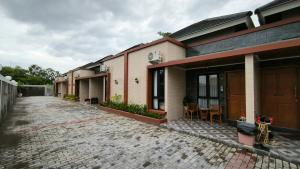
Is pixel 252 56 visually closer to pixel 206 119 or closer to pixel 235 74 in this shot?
pixel 235 74

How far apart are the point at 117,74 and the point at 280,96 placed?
29.6 ft


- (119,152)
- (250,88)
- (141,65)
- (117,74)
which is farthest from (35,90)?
(250,88)

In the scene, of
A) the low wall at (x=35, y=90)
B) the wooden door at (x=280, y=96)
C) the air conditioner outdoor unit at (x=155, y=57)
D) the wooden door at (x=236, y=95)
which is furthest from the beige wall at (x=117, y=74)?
the low wall at (x=35, y=90)

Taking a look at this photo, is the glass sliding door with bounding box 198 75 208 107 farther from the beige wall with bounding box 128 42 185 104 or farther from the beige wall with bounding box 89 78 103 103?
the beige wall with bounding box 89 78 103 103

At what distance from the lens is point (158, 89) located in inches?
296

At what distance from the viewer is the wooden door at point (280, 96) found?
502 cm

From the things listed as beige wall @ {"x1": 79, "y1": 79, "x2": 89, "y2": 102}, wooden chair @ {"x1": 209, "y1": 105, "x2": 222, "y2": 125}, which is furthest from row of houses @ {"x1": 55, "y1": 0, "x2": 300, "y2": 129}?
beige wall @ {"x1": 79, "y1": 79, "x2": 89, "y2": 102}

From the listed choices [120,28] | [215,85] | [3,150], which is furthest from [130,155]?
[120,28]

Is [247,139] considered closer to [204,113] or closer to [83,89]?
[204,113]

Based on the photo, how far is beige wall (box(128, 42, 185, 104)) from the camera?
719cm

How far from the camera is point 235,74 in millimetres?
6387

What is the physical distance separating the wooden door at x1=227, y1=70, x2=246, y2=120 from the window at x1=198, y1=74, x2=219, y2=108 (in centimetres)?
57

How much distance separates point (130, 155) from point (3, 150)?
3.43 metres

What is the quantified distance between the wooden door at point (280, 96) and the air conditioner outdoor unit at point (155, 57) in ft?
14.3
